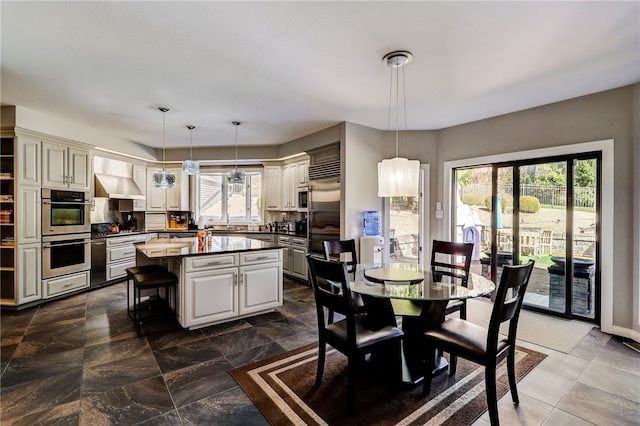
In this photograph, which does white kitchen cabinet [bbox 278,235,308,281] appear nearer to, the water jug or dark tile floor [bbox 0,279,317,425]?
the water jug

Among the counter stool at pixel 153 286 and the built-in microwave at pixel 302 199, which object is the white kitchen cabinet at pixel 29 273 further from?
the built-in microwave at pixel 302 199

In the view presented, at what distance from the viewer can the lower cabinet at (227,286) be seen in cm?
327

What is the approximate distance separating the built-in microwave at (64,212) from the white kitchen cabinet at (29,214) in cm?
7

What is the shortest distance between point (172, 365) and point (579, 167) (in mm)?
4973

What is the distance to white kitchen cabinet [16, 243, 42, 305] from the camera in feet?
13.1

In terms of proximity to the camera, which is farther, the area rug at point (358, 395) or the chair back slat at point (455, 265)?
the chair back slat at point (455, 265)

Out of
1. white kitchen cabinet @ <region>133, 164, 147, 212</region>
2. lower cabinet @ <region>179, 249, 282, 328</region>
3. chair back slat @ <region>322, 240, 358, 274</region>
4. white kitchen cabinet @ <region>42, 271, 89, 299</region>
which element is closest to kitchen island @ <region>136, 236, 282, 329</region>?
lower cabinet @ <region>179, 249, 282, 328</region>

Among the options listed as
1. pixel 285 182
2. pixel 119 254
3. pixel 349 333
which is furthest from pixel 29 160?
pixel 349 333

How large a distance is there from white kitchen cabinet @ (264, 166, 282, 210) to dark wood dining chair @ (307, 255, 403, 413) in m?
4.22

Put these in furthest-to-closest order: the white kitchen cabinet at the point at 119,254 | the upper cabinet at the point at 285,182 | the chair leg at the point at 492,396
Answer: the upper cabinet at the point at 285,182
the white kitchen cabinet at the point at 119,254
the chair leg at the point at 492,396

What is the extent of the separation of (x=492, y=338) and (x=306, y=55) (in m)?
2.57

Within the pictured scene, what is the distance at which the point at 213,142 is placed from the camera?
19.9 ft

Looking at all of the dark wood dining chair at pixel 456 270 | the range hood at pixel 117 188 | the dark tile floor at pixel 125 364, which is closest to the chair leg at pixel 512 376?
the dark wood dining chair at pixel 456 270

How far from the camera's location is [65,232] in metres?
4.51
